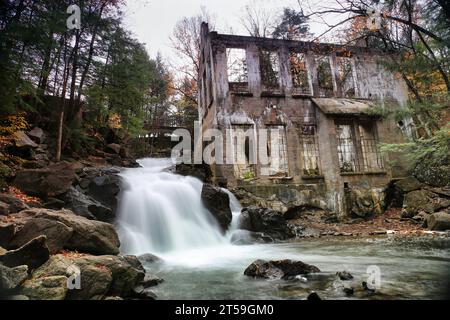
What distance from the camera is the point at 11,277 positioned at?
3.06 m

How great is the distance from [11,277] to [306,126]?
41.9 feet

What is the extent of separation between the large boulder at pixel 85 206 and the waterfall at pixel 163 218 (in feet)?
1.93

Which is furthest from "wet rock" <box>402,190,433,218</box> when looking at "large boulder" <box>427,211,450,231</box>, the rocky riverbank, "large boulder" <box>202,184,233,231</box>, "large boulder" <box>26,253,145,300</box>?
"large boulder" <box>26,253,145,300</box>

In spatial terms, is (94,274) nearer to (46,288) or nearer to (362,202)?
(46,288)

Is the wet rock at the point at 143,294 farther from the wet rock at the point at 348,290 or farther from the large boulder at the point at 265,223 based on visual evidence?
the large boulder at the point at 265,223

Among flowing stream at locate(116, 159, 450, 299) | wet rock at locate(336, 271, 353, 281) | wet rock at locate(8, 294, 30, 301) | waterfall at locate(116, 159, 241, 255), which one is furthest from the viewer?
waterfall at locate(116, 159, 241, 255)

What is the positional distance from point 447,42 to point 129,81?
47.2 feet

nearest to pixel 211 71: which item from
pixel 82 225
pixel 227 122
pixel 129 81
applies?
pixel 227 122

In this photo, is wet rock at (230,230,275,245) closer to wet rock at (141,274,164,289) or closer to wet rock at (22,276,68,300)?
wet rock at (141,274,164,289)

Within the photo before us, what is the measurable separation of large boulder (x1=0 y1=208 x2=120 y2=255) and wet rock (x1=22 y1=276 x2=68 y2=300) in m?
1.51

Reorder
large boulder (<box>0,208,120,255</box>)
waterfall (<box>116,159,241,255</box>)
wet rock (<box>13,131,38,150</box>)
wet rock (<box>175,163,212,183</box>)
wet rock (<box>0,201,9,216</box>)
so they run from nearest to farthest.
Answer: large boulder (<box>0,208,120,255</box>)
wet rock (<box>0,201,9,216</box>)
waterfall (<box>116,159,241,255</box>)
wet rock (<box>13,131,38,150</box>)
wet rock (<box>175,163,212,183</box>)

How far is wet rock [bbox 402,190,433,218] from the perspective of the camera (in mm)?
11469

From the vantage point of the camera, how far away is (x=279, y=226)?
10430 millimetres

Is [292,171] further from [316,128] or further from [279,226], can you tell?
[279,226]
